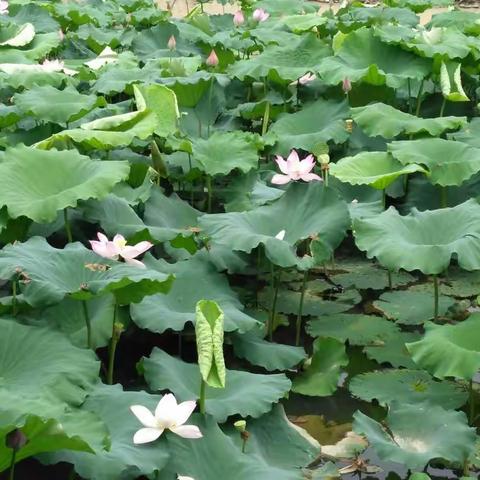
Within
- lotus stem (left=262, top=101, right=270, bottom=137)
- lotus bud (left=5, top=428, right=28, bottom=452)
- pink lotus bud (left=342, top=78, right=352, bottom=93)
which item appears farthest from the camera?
lotus stem (left=262, top=101, right=270, bottom=137)

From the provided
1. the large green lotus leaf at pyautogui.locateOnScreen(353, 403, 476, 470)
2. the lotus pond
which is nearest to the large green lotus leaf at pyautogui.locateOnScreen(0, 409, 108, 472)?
the lotus pond

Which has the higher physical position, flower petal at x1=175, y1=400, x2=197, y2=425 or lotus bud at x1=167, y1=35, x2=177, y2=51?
flower petal at x1=175, y1=400, x2=197, y2=425

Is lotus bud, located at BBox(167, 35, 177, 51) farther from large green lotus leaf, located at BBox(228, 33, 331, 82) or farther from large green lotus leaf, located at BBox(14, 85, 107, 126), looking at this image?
large green lotus leaf, located at BBox(14, 85, 107, 126)

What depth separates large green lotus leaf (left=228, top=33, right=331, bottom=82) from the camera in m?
4.14

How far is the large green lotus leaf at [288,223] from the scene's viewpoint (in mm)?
2611

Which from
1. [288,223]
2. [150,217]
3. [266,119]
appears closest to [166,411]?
[288,223]

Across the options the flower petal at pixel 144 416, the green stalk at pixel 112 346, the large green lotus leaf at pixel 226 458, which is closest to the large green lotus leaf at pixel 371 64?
the green stalk at pixel 112 346

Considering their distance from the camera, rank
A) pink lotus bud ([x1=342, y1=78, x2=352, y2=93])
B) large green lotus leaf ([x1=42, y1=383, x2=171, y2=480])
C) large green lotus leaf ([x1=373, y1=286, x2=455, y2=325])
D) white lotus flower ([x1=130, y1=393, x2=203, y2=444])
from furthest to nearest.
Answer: pink lotus bud ([x1=342, y1=78, x2=352, y2=93]), large green lotus leaf ([x1=373, y1=286, x2=455, y2=325]), white lotus flower ([x1=130, y1=393, x2=203, y2=444]), large green lotus leaf ([x1=42, y1=383, x2=171, y2=480])

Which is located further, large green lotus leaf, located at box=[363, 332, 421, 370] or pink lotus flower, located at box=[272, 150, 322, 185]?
pink lotus flower, located at box=[272, 150, 322, 185]

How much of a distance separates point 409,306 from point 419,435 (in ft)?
2.94

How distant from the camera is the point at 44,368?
2113 millimetres

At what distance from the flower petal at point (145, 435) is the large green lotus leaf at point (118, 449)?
0.07ft

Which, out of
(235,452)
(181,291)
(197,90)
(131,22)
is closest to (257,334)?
(181,291)

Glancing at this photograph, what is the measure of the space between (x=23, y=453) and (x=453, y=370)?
1.03 m
